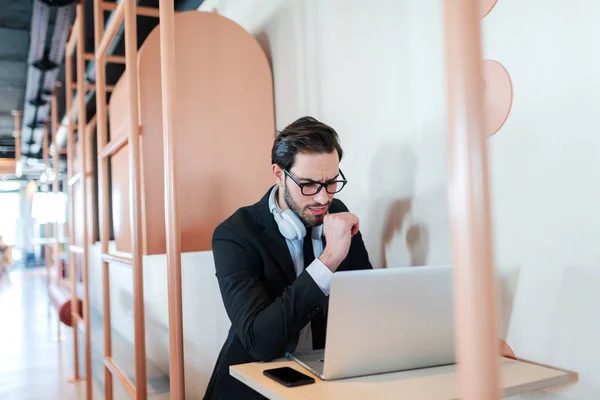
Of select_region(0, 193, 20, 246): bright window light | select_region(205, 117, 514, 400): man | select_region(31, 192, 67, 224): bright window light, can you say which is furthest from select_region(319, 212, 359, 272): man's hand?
select_region(0, 193, 20, 246): bright window light

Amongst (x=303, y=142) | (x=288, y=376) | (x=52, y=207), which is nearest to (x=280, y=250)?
(x=303, y=142)

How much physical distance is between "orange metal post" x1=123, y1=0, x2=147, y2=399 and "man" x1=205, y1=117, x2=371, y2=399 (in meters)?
0.44

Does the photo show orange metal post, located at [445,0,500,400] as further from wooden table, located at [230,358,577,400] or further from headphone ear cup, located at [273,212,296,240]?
headphone ear cup, located at [273,212,296,240]

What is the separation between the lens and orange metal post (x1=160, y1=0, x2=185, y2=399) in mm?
1695

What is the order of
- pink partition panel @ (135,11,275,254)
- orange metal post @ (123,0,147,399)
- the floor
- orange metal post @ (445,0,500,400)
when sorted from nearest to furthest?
orange metal post @ (445,0,500,400)
orange metal post @ (123,0,147,399)
pink partition panel @ (135,11,275,254)
the floor

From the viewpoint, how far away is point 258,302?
140 centimetres

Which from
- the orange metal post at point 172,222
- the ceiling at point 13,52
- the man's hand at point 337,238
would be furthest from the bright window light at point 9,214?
the man's hand at point 337,238

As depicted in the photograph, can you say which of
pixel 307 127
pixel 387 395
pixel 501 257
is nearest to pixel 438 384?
pixel 387 395

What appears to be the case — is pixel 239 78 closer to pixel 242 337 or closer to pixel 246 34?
pixel 246 34

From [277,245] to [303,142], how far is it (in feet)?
1.11

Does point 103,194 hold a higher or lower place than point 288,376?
higher

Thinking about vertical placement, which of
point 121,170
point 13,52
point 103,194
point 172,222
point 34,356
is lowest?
point 34,356

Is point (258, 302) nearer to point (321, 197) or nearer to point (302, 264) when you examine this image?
point (302, 264)

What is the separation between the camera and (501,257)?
1315 millimetres
